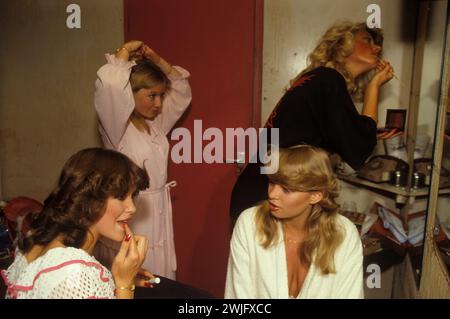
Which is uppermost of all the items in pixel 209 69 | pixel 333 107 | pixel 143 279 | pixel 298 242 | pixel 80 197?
pixel 209 69

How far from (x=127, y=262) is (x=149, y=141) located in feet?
2.37

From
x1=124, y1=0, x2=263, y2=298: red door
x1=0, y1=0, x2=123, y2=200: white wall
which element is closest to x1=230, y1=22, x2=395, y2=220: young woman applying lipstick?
x1=124, y1=0, x2=263, y2=298: red door

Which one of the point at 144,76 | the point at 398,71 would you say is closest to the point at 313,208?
the point at 144,76

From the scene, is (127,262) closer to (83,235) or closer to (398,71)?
(83,235)

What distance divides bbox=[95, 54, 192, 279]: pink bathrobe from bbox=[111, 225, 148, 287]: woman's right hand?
55 cm

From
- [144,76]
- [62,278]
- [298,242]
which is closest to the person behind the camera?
[62,278]

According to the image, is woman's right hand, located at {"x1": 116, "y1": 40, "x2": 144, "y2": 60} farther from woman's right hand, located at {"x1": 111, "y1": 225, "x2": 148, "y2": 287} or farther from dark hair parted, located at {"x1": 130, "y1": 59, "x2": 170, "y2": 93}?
woman's right hand, located at {"x1": 111, "y1": 225, "x2": 148, "y2": 287}

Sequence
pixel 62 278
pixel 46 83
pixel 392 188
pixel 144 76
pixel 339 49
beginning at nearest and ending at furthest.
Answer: pixel 62 278, pixel 339 49, pixel 144 76, pixel 392 188, pixel 46 83

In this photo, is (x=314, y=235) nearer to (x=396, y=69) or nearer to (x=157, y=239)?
(x=157, y=239)

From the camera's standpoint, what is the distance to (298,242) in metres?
1.25

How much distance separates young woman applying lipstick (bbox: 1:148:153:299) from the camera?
0.95 metres

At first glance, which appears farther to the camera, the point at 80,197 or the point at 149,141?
the point at 149,141

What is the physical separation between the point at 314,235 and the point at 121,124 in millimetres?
777
